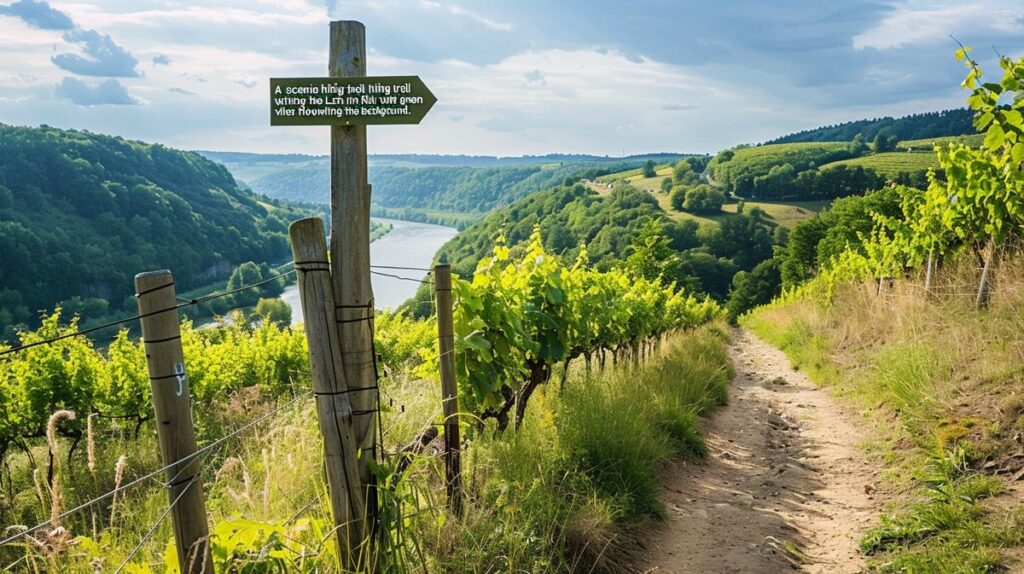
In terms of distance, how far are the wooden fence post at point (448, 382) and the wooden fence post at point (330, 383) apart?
1.19m

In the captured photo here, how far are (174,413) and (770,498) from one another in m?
5.48

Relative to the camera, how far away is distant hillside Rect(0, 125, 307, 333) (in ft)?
226

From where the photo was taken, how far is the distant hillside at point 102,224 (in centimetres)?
6875

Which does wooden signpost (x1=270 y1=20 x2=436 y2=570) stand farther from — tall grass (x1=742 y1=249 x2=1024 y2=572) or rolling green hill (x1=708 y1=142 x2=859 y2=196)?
rolling green hill (x1=708 y1=142 x2=859 y2=196)

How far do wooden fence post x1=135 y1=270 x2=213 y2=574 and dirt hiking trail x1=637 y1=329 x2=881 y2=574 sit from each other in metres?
2.93

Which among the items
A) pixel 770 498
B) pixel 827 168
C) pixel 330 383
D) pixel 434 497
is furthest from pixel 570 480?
pixel 827 168

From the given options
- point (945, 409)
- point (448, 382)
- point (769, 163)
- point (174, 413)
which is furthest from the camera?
point (769, 163)

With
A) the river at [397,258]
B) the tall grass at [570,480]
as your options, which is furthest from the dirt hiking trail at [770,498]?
the river at [397,258]

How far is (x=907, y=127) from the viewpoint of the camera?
136750 millimetres

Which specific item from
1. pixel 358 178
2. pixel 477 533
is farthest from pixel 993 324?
pixel 358 178

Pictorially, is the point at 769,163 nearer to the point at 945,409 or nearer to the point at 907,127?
the point at 907,127

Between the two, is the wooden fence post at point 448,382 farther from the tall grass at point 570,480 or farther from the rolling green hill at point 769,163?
the rolling green hill at point 769,163

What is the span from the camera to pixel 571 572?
4082 mm

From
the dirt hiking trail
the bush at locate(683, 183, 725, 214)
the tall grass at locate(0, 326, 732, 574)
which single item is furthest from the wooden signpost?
the bush at locate(683, 183, 725, 214)
